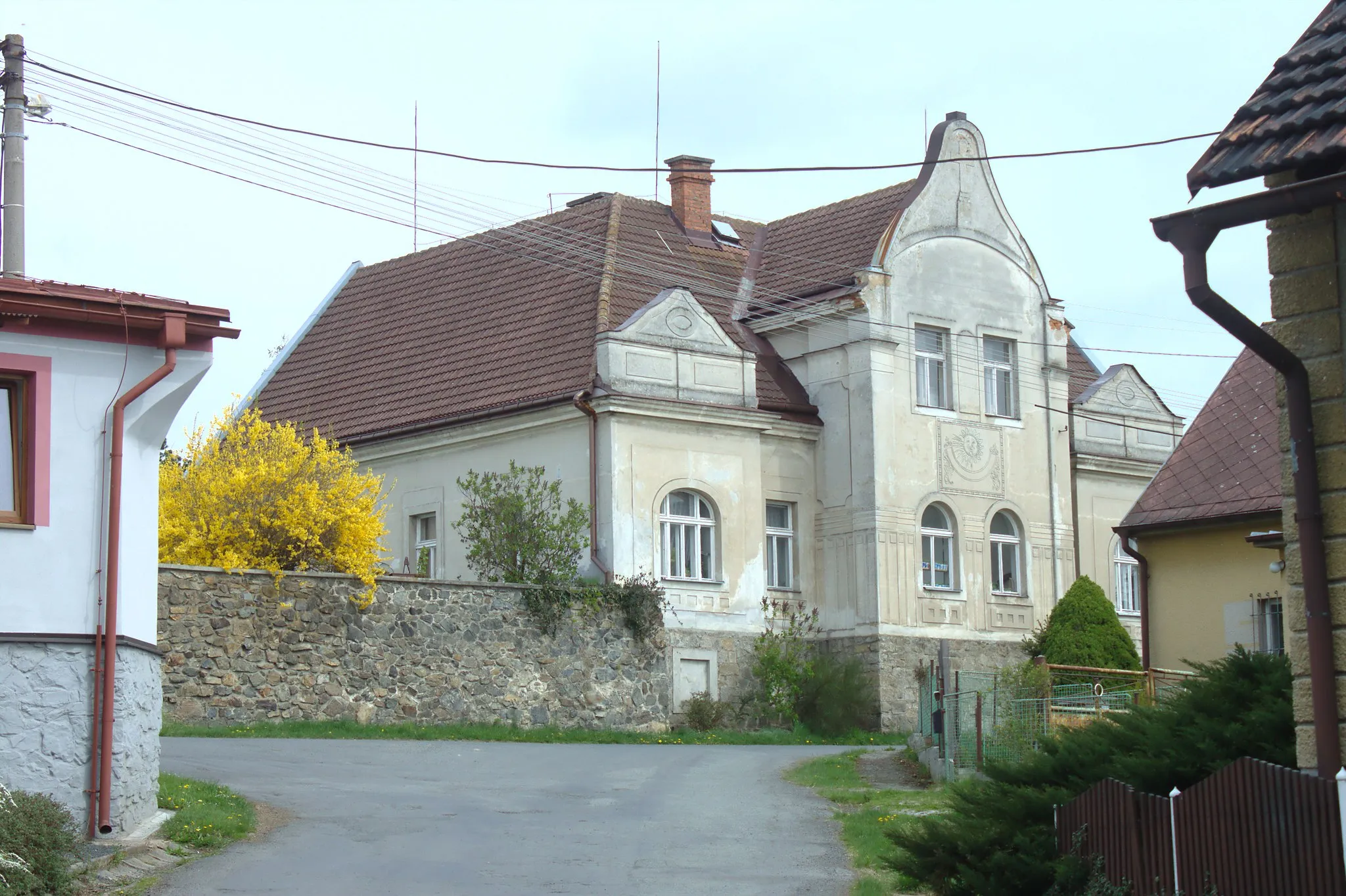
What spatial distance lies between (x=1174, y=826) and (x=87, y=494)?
961 cm

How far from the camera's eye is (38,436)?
1656 centimetres

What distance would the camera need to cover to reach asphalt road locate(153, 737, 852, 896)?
1532 centimetres

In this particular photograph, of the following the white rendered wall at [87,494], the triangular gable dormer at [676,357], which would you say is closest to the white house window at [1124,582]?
the triangular gable dormer at [676,357]

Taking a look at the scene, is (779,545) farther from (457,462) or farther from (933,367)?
(457,462)

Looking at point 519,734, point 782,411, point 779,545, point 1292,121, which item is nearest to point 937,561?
point 779,545

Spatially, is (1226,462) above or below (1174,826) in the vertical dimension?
above

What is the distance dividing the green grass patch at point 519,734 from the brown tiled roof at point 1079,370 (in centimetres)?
1130

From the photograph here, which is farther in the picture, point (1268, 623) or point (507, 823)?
point (1268, 623)

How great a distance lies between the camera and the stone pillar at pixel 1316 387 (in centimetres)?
1119

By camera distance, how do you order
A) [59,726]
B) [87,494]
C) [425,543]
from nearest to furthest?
[59,726], [87,494], [425,543]

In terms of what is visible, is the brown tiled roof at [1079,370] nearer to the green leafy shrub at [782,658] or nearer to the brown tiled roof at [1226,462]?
the green leafy shrub at [782,658]

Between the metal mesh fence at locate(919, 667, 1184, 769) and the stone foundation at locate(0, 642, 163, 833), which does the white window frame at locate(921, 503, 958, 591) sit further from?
the stone foundation at locate(0, 642, 163, 833)

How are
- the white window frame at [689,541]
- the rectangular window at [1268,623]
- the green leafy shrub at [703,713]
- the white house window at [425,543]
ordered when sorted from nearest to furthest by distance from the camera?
the rectangular window at [1268,623] → the green leafy shrub at [703,713] → the white window frame at [689,541] → the white house window at [425,543]

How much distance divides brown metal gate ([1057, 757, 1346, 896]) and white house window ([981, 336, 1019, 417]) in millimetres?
25934
